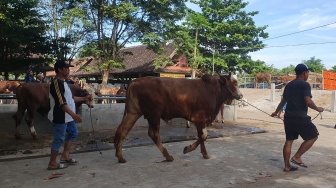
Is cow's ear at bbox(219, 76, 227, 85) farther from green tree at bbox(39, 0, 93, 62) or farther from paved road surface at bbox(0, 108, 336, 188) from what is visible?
green tree at bbox(39, 0, 93, 62)

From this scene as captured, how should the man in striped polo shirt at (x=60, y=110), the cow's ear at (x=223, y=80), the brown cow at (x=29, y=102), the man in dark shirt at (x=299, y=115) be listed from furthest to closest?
the brown cow at (x=29, y=102) → the cow's ear at (x=223, y=80) → the man in dark shirt at (x=299, y=115) → the man in striped polo shirt at (x=60, y=110)

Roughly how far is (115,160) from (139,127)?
4118 millimetres

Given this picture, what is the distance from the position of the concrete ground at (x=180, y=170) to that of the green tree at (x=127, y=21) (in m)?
15.7

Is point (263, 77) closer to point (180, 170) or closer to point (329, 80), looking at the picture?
point (329, 80)

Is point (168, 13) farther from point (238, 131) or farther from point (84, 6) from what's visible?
point (238, 131)

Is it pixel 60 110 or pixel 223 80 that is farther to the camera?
pixel 223 80

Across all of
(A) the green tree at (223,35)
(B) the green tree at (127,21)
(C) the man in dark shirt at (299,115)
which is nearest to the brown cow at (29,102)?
(C) the man in dark shirt at (299,115)

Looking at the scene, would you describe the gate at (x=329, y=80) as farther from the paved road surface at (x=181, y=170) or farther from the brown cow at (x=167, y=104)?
the brown cow at (x=167, y=104)

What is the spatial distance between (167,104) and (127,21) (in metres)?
17.5

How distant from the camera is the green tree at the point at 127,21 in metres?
21.2

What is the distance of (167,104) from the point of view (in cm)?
589

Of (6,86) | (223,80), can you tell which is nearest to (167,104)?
(223,80)

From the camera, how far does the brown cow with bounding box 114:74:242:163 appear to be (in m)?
5.71

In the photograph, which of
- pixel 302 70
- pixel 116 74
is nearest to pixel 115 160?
pixel 302 70
